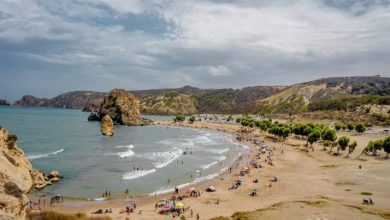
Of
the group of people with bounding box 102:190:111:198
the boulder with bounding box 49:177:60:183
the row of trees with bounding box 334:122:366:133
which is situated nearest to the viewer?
the group of people with bounding box 102:190:111:198

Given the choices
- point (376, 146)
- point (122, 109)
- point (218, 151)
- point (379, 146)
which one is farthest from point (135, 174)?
point (122, 109)

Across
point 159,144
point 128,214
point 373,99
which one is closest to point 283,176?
point 128,214

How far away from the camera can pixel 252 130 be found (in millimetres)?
147750

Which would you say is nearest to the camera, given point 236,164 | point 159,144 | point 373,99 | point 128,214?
point 128,214

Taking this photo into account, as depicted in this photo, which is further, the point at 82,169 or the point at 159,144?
the point at 159,144

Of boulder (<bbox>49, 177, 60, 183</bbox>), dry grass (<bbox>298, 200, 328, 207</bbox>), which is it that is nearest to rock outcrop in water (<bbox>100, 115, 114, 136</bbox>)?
boulder (<bbox>49, 177, 60, 183</bbox>)

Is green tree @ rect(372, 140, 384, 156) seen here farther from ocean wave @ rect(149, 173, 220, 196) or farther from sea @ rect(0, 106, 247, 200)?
ocean wave @ rect(149, 173, 220, 196)

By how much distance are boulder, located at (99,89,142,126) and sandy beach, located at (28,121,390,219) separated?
122 m

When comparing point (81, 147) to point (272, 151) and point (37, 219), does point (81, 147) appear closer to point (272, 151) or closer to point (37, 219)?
point (272, 151)

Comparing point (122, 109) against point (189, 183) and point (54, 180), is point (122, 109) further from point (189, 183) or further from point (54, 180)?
point (189, 183)

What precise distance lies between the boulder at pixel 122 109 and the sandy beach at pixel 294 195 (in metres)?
122

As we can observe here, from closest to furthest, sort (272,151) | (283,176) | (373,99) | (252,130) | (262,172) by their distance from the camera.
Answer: (283,176) < (262,172) < (272,151) < (252,130) < (373,99)

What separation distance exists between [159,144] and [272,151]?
107 ft

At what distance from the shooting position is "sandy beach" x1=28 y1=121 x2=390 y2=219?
39188 millimetres
